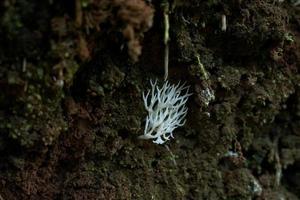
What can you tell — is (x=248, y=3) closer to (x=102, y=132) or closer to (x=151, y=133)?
(x=151, y=133)

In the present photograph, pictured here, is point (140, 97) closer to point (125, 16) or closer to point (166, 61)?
point (166, 61)

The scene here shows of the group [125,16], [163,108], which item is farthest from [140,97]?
[125,16]

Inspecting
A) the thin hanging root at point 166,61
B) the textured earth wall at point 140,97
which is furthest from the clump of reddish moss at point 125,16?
the thin hanging root at point 166,61

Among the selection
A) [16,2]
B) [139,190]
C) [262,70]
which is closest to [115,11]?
[16,2]

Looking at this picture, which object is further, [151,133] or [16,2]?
[151,133]

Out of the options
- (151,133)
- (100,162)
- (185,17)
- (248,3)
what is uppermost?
(248,3)

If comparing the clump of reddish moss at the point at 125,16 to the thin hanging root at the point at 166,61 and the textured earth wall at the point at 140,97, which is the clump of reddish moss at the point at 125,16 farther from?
the thin hanging root at the point at 166,61

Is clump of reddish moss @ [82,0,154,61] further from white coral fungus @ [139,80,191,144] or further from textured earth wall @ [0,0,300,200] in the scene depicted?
white coral fungus @ [139,80,191,144]

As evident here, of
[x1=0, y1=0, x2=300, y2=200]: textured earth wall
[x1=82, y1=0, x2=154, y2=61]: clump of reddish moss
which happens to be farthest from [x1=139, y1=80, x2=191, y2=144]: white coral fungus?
[x1=82, y1=0, x2=154, y2=61]: clump of reddish moss
